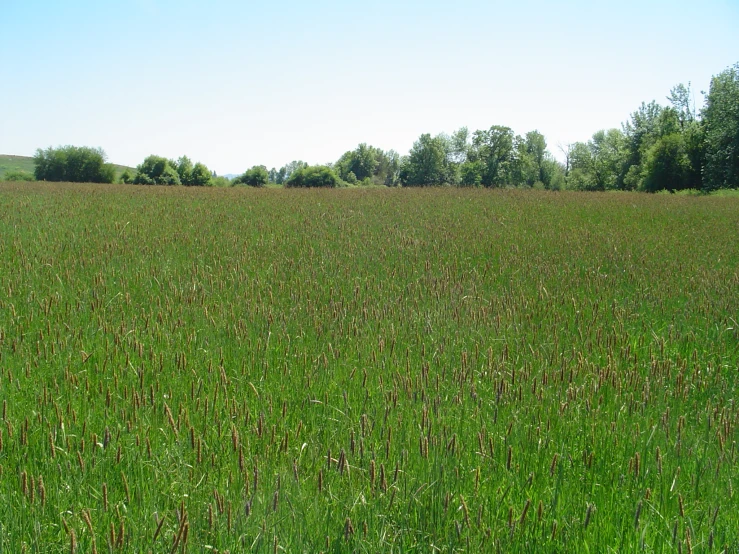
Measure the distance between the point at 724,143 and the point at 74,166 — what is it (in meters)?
51.2

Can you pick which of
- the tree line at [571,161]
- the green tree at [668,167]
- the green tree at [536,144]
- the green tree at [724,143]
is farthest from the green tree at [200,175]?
the green tree at [536,144]

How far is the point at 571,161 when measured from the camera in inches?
4038

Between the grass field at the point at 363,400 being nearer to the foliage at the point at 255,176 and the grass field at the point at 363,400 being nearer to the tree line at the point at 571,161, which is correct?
the tree line at the point at 571,161

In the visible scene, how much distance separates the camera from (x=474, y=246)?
9180mm

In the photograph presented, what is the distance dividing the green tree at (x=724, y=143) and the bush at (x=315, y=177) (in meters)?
25.8

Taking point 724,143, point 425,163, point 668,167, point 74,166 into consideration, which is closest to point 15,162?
point 74,166

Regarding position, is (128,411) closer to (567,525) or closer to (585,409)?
(567,525)

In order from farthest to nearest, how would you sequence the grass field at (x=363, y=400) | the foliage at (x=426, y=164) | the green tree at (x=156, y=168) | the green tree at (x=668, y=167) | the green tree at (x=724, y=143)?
the foliage at (x=426, y=164) → the green tree at (x=156, y=168) → the green tree at (x=668, y=167) → the green tree at (x=724, y=143) → the grass field at (x=363, y=400)

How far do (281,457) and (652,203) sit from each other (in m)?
17.9

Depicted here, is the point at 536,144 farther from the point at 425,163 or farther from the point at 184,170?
the point at 184,170

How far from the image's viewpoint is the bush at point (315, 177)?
1810 inches

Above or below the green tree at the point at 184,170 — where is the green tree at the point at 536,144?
above

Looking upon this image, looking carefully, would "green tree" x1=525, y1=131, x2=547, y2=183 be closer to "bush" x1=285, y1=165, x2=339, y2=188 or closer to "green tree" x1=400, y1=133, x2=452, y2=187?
"green tree" x1=400, y1=133, x2=452, y2=187

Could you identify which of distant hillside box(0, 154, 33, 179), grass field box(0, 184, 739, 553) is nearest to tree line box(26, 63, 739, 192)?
grass field box(0, 184, 739, 553)
